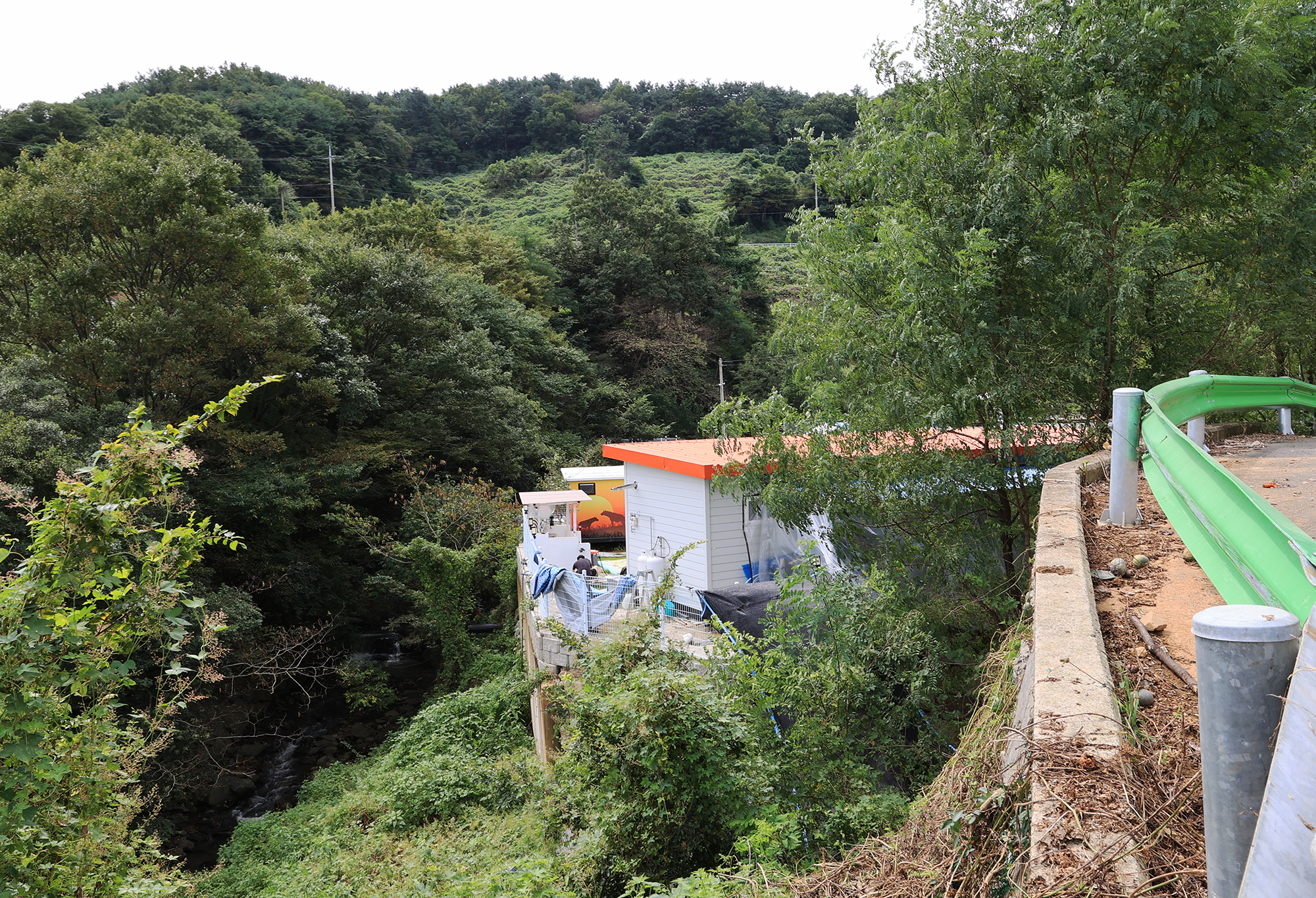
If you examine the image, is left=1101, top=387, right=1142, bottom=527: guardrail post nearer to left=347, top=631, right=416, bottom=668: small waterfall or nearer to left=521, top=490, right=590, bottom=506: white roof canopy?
left=521, top=490, right=590, bottom=506: white roof canopy

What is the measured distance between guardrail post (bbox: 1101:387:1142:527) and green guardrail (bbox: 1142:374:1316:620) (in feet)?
0.43

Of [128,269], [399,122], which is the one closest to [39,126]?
[128,269]

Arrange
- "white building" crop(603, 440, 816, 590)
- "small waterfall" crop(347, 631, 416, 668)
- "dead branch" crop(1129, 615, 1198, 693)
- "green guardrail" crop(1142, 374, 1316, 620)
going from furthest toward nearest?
"small waterfall" crop(347, 631, 416, 668)
"white building" crop(603, 440, 816, 590)
"dead branch" crop(1129, 615, 1198, 693)
"green guardrail" crop(1142, 374, 1316, 620)

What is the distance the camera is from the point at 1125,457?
Answer: 4.33m

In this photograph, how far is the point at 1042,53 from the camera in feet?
25.1

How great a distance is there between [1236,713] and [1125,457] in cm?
344

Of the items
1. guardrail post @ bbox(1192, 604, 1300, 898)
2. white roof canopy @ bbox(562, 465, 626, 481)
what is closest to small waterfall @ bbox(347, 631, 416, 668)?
white roof canopy @ bbox(562, 465, 626, 481)

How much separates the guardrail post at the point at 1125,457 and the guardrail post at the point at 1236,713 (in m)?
3.29

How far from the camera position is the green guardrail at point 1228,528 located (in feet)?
5.78

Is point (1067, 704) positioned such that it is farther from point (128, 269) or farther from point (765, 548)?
point (128, 269)

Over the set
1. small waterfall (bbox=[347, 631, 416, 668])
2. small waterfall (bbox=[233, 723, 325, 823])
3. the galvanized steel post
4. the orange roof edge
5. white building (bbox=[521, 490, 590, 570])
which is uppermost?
the galvanized steel post

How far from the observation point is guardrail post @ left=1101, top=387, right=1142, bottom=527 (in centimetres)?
428

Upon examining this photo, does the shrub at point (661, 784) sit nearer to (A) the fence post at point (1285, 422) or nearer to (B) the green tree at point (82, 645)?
(B) the green tree at point (82, 645)

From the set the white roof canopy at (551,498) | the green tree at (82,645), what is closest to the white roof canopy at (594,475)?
the white roof canopy at (551,498)
